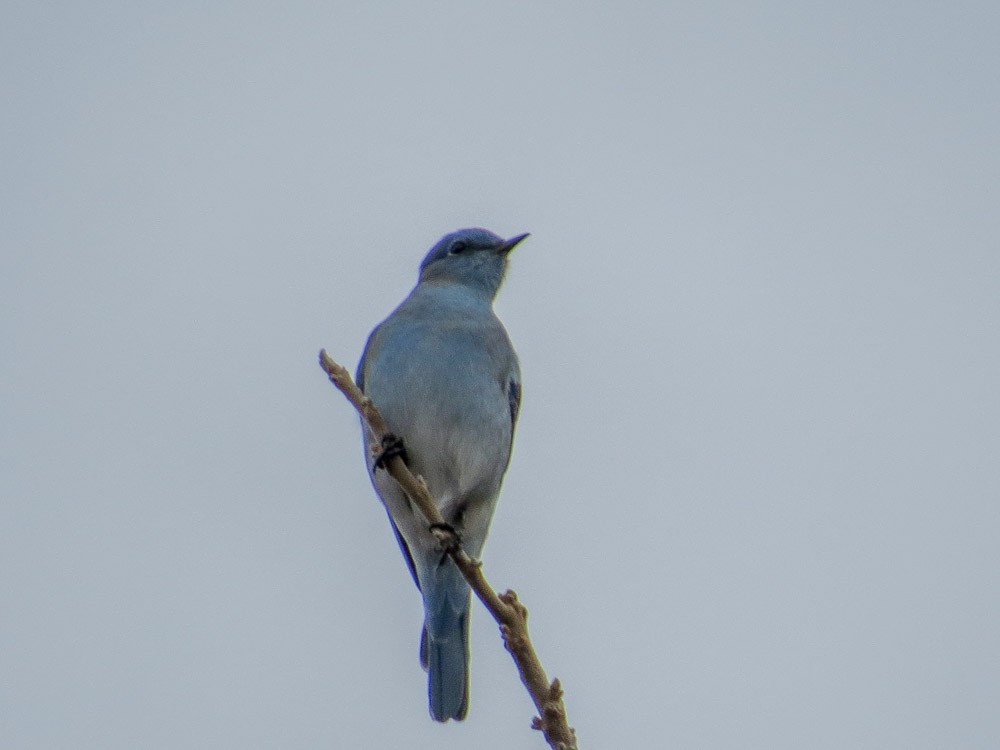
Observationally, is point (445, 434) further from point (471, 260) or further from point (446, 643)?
point (471, 260)

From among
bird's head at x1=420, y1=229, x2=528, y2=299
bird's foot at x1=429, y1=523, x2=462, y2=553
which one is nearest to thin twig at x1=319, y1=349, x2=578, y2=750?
bird's foot at x1=429, y1=523, x2=462, y2=553

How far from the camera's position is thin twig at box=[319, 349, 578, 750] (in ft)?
10.2

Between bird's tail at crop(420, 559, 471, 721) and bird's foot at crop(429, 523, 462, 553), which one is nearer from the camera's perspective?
bird's foot at crop(429, 523, 462, 553)

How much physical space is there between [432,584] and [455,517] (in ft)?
1.61

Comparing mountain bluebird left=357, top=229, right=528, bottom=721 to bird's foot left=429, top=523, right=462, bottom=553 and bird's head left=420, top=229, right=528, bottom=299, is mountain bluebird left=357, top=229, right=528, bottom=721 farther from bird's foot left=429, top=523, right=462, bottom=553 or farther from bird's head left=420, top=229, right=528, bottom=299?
bird's foot left=429, top=523, right=462, bottom=553

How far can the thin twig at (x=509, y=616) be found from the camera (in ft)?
10.2

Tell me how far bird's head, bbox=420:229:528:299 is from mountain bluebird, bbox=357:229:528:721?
106 centimetres

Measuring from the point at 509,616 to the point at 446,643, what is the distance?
9.05ft

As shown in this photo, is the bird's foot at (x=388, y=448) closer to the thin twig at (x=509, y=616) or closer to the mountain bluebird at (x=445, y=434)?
the mountain bluebird at (x=445, y=434)

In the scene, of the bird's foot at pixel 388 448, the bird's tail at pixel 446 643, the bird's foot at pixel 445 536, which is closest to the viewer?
the bird's foot at pixel 445 536

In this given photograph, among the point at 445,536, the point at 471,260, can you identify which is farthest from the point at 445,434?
the point at 471,260

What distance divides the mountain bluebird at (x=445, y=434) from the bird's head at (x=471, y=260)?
1059 mm

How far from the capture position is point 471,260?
28.7 feet

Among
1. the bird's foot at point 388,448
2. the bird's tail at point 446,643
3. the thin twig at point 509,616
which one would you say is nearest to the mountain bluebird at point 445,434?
the bird's tail at point 446,643
